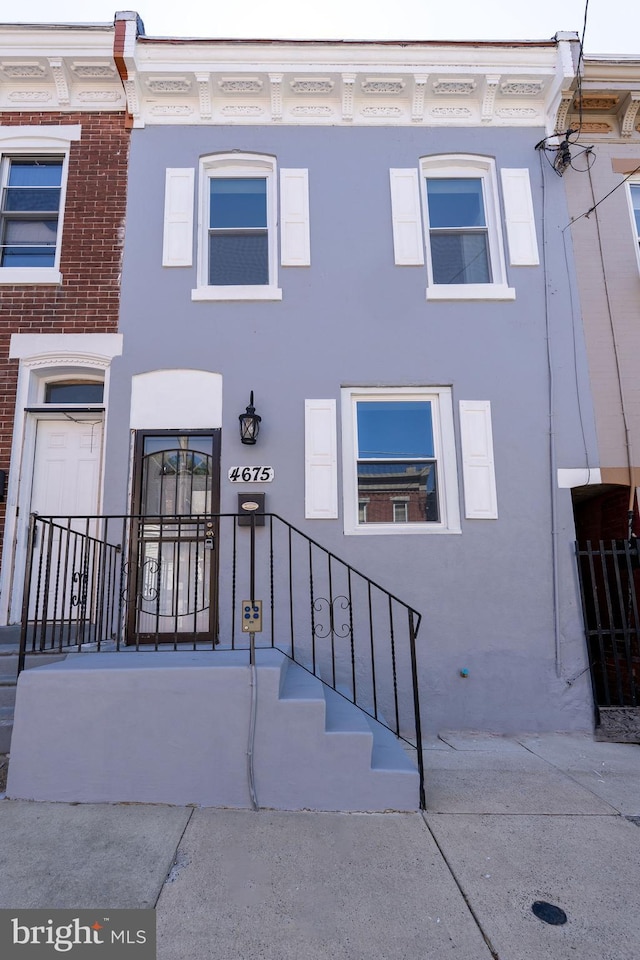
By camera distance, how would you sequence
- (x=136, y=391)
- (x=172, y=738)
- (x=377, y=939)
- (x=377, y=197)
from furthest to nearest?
(x=377, y=197)
(x=136, y=391)
(x=172, y=738)
(x=377, y=939)

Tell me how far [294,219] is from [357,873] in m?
5.91

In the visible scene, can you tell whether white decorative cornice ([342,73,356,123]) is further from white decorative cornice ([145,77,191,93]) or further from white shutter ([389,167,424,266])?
white decorative cornice ([145,77,191,93])

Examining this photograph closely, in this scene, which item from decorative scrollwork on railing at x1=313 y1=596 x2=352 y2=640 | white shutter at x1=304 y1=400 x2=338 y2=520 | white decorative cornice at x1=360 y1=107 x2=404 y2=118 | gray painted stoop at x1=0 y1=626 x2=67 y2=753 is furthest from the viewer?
white decorative cornice at x1=360 y1=107 x2=404 y2=118

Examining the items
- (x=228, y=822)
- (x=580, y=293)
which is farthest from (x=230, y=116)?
(x=228, y=822)

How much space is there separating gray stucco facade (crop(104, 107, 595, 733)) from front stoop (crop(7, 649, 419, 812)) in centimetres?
183

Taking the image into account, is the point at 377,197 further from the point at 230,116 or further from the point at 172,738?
the point at 172,738

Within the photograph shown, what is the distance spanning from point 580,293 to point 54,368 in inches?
225

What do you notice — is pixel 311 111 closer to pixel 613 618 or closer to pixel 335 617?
pixel 335 617

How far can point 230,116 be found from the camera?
6.34 metres

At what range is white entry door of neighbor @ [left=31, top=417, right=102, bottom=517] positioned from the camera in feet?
18.6

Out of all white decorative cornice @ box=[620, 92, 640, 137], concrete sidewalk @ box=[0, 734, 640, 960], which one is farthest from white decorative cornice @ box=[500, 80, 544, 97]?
concrete sidewalk @ box=[0, 734, 640, 960]

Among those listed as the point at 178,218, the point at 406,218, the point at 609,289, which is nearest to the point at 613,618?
the point at 609,289

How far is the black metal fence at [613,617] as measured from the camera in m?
5.13

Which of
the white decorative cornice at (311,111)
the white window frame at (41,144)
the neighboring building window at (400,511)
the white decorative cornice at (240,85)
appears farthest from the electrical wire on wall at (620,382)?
the white window frame at (41,144)
